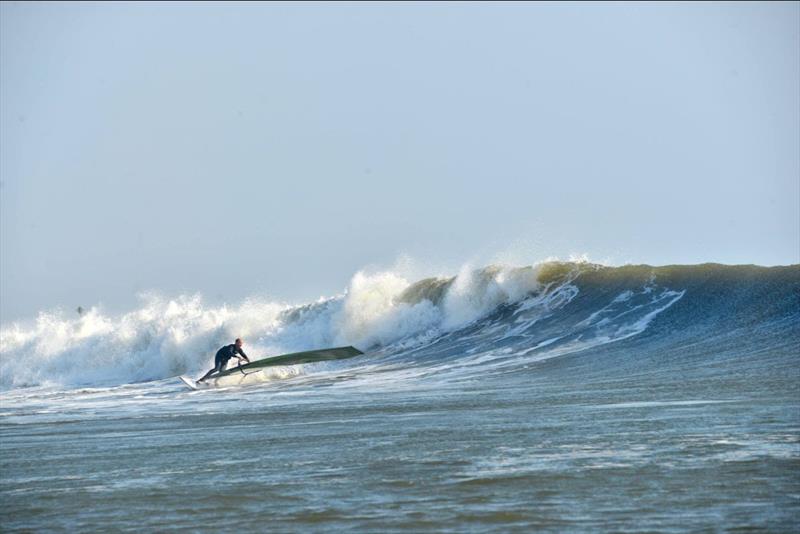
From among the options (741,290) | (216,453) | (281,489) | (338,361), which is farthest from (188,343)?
(281,489)

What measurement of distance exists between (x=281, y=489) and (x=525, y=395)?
6738 mm

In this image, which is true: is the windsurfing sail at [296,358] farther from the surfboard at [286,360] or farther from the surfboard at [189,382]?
the surfboard at [189,382]

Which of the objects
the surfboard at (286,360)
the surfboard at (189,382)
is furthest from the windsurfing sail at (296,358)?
the surfboard at (189,382)

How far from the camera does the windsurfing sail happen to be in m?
22.9

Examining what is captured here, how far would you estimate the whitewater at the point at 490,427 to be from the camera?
26.3 ft

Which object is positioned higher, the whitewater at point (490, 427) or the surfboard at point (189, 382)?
the surfboard at point (189, 382)

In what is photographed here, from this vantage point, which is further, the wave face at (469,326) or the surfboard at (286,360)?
the surfboard at (286,360)

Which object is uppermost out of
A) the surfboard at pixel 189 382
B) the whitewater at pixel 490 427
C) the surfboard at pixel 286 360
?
the surfboard at pixel 286 360

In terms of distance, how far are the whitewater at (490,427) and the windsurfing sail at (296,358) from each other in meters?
0.31

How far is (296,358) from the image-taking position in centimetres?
2491

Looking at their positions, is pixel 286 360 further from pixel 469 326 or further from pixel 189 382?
pixel 469 326

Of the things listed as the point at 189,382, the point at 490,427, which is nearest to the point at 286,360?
the point at 189,382

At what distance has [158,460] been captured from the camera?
10992 mm

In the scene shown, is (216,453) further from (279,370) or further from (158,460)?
(279,370)
